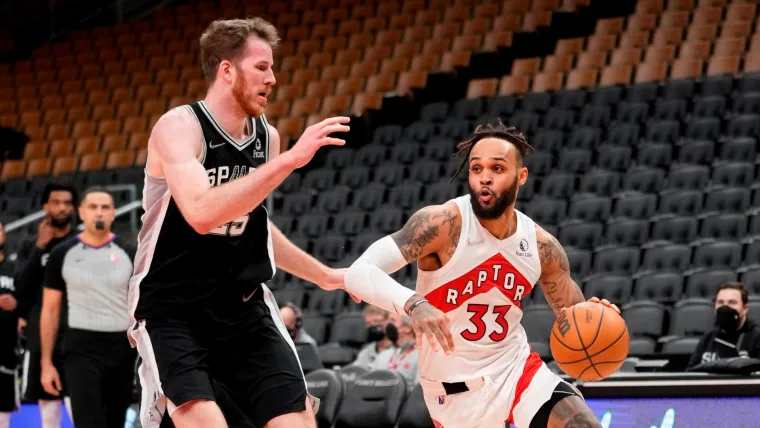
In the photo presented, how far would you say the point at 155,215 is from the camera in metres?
3.55

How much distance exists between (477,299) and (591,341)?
51 centimetres

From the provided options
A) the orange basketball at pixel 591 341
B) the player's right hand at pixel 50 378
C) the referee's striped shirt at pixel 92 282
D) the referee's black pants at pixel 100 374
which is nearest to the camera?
the orange basketball at pixel 591 341

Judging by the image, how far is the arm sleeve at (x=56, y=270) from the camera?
6.42 meters

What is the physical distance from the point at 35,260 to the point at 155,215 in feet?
12.9

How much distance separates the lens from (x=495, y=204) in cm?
430

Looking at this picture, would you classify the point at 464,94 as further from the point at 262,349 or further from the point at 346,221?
the point at 262,349

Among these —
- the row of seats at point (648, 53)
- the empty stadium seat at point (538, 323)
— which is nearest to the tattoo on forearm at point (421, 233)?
the empty stadium seat at point (538, 323)

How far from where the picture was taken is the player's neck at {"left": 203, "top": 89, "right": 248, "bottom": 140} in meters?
3.52

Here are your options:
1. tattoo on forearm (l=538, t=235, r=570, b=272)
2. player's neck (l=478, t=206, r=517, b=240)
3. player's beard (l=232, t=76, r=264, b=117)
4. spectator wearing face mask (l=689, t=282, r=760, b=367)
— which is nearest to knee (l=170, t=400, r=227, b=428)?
player's beard (l=232, t=76, r=264, b=117)

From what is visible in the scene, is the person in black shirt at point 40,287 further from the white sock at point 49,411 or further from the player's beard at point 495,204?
the player's beard at point 495,204

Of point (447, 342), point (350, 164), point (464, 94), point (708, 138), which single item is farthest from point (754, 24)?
point (447, 342)

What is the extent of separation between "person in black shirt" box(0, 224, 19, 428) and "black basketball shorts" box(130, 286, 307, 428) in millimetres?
4155

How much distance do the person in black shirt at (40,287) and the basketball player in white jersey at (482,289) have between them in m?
3.46

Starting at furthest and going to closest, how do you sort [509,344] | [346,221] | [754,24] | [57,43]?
[57,43] → [754,24] → [346,221] → [509,344]
